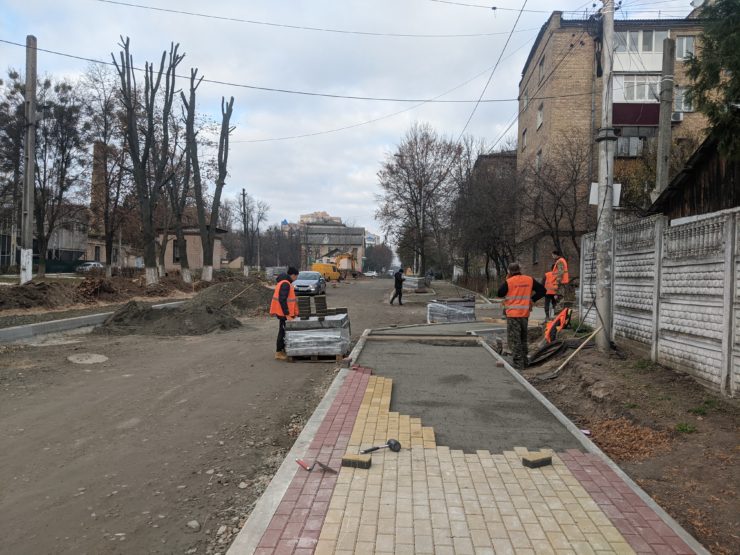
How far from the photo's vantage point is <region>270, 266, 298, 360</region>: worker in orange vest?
10633 millimetres

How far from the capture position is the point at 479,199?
29344 mm

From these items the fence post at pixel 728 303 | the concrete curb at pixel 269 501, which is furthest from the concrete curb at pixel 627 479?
the concrete curb at pixel 269 501

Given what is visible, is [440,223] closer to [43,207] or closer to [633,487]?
[43,207]

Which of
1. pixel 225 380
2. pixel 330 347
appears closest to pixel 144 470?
pixel 225 380

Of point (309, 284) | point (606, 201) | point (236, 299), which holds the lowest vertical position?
point (236, 299)

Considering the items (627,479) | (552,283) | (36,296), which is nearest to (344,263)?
(36,296)

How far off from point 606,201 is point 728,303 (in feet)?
11.4

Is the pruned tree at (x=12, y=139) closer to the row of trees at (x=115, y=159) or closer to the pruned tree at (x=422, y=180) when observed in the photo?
the row of trees at (x=115, y=159)

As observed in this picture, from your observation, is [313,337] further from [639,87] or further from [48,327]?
[639,87]

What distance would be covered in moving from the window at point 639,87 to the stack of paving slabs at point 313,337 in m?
25.8

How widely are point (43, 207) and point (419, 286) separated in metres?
24.6

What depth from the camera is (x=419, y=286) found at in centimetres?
3400

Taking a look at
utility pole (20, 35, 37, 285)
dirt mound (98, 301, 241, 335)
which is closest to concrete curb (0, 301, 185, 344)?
dirt mound (98, 301, 241, 335)

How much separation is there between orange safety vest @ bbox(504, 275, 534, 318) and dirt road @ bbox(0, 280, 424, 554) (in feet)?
10.9
